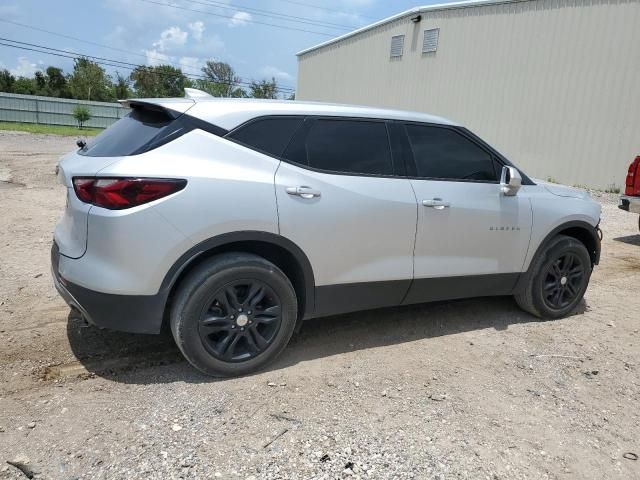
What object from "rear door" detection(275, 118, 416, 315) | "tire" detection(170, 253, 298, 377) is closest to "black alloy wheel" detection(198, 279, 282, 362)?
"tire" detection(170, 253, 298, 377)

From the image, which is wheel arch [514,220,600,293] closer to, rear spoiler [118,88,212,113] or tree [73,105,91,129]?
rear spoiler [118,88,212,113]

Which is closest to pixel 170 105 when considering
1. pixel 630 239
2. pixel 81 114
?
pixel 630 239

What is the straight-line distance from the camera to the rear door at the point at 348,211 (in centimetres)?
341

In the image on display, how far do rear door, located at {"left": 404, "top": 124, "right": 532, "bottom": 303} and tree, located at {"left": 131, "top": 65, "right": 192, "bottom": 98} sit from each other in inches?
2705

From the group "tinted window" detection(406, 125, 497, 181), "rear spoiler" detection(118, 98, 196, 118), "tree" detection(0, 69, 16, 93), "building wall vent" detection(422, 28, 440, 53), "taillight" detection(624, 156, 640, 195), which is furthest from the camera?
"tree" detection(0, 69, 16, 93)

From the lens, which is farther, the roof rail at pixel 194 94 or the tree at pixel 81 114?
the tree at pixel 81 114

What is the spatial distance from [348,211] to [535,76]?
51.6ft

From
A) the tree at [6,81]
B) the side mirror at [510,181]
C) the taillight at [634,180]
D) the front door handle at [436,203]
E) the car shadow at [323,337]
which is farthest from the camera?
the tree at [6,81]

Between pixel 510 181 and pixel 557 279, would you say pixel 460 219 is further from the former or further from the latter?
pixel 557 279

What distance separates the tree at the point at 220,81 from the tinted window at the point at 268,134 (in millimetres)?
63679

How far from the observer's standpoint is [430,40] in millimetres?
21297

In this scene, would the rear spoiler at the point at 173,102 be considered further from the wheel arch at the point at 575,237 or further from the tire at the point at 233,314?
the wheel arch at the point at 575,237

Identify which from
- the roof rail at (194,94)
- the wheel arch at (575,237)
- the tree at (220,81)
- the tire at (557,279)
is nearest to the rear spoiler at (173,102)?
the roof rail at (194,94)

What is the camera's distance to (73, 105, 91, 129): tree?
148ft
